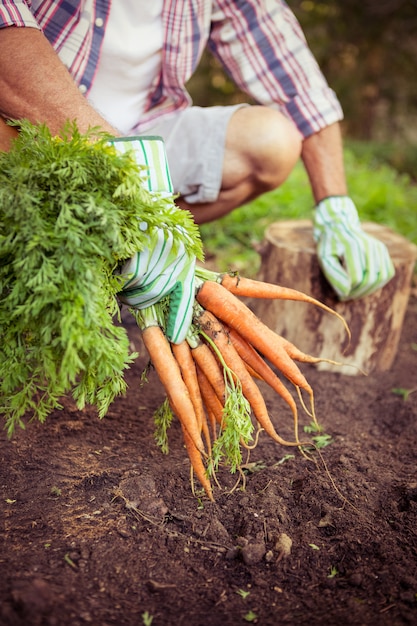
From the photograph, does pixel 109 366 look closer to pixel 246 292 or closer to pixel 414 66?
pixel 246 292

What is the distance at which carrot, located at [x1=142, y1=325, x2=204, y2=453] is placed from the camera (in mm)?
1727

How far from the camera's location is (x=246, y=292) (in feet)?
6.39

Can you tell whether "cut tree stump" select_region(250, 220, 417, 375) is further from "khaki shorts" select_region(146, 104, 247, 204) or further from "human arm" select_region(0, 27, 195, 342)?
"human arm" select_region(0, 27, 195, 342)

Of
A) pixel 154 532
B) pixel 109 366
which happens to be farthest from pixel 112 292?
pixel 154 532

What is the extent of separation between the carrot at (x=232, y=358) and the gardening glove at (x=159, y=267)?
84 mm

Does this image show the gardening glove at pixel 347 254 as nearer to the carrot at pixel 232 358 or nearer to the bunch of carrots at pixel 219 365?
the bunch of carrots at pixel 219 365

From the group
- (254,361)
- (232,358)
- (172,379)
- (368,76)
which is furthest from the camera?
(368,76)

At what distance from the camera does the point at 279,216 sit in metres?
4.32

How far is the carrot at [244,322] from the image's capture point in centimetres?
182

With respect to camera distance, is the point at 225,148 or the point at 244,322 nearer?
the point at 244,322

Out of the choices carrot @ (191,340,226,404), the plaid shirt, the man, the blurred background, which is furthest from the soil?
the blurred background

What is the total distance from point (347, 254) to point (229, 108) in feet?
Result: 2.88

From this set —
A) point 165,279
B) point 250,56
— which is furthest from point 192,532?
point 250,56

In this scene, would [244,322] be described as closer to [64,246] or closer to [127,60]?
[64,246]
